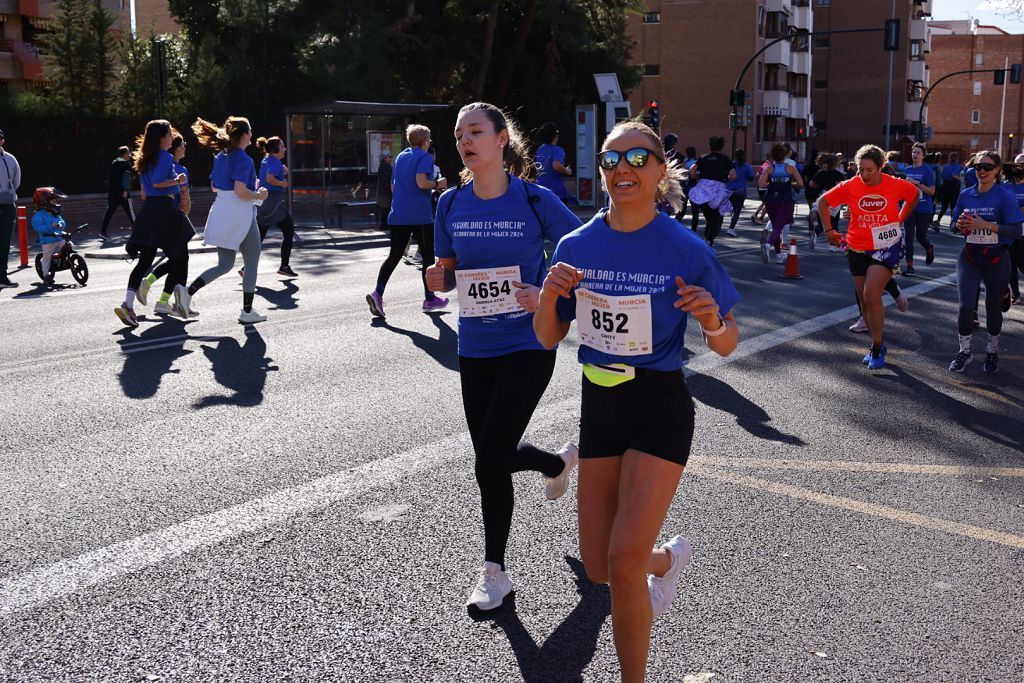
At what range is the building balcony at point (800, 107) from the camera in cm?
7812

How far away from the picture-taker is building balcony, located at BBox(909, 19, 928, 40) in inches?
3516

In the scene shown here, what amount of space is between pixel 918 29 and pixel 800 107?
58.4 feet

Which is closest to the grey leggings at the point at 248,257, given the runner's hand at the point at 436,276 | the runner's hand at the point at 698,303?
the runner's hand at the point at 436,276

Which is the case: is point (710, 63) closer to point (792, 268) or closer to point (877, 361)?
point (792, 268)

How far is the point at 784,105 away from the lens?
74562 mm

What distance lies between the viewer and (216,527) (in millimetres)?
5074

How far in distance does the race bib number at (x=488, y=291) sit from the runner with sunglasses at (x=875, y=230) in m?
5.37

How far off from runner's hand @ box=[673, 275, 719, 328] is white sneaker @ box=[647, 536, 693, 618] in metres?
0.89

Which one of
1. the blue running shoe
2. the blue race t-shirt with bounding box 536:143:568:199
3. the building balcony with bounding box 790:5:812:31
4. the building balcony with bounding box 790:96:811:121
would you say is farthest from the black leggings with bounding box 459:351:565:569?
the building balcony with bounding box 790:5:812:31

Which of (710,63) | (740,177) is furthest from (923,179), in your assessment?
(710,63)

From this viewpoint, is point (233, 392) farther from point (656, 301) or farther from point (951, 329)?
point (951, 329)

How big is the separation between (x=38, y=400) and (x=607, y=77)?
81.2 ft

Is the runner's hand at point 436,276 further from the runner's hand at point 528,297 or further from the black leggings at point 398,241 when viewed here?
the black leggings at point 398,241

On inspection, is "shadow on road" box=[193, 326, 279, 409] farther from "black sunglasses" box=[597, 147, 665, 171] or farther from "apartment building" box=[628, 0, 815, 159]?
"apartment building" box=[628, 0, 815, 159]
